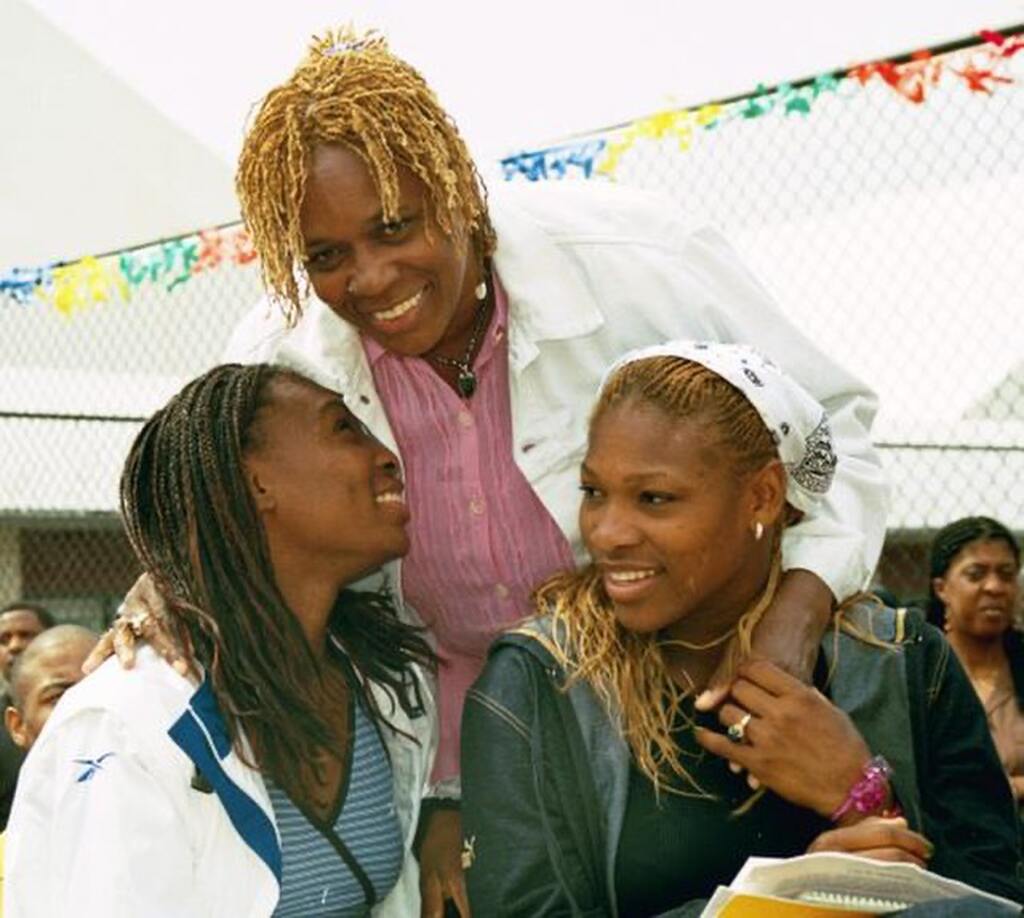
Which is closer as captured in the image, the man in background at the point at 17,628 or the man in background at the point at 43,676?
the man in background at the point at 43,676

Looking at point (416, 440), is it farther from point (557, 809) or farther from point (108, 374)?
point (108, 374)

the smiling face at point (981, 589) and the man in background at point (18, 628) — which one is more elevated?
the man in background at point (18, 628)

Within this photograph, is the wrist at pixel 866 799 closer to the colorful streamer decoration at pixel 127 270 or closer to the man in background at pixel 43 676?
the man in background at pixel 43 676

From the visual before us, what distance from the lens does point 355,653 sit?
297 centimetres

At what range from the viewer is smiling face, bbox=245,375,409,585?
2807mm

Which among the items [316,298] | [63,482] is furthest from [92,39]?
[316,298]

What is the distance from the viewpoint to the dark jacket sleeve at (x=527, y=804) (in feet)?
8.05

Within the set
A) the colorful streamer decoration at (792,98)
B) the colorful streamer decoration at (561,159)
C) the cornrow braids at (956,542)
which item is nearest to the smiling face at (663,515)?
the colorful streamer decoration at (792,98)

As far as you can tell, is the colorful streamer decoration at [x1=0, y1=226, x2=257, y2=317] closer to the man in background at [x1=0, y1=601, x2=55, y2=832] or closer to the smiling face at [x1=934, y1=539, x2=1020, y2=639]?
the man in background at [x1=0, y1=601, x2=55, y2=832]

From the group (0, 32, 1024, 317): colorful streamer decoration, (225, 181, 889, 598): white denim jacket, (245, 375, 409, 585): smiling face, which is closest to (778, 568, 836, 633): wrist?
(225, 181, 889, 598): white denim jacket

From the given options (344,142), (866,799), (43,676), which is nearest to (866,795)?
(866,799)

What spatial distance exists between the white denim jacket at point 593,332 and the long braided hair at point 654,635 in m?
0.27

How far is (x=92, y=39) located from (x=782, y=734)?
640 cm

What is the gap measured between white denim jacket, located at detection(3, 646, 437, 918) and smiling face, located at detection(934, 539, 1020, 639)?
4.24 meters
